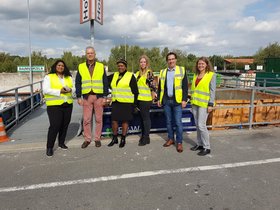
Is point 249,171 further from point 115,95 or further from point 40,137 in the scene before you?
point 40,137

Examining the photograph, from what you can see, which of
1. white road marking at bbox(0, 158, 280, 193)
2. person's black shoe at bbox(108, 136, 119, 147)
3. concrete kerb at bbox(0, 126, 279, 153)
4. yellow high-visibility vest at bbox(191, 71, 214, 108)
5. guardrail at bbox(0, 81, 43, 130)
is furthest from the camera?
guardrail at bbox(0, 81, 43, 130)

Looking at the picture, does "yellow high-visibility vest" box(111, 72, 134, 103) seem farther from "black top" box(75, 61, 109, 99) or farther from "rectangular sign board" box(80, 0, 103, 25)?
"rectangular sign board" box(80, 0, 103, 25)

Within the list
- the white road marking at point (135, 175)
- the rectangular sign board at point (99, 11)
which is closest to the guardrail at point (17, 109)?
the rectangular sign board at point (99, 11)

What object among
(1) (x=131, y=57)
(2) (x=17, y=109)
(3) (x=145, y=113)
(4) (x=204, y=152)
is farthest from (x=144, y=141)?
(1) (x=131, y=57)

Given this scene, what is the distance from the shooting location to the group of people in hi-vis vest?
4.30 m

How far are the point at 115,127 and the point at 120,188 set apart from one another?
5.82ft

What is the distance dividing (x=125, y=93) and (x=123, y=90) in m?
0.07

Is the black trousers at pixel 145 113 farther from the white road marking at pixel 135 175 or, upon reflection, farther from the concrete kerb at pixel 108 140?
the white road marking at pixel 135 175

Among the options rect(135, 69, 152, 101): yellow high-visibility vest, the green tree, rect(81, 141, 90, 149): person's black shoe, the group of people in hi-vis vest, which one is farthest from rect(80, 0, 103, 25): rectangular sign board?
the green tree

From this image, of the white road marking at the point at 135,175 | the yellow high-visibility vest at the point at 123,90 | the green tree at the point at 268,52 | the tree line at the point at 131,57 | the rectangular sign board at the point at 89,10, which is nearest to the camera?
the white road marking at the point at 135,175

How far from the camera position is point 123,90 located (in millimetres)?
4523

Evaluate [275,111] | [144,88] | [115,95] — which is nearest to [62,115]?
[115,95]

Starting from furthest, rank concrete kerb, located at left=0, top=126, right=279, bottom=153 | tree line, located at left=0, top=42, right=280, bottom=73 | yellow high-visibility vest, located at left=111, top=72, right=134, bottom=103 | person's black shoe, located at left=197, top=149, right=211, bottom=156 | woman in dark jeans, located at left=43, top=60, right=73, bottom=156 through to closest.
→ tree line, located at left=0, top=42, right=280, bottom=73 < concrete kerb, located at left=0, top=126, right=279, bottom=153 < yellow high-visibility vest, located at left=111, top=72, right=134, bottom=103 < person's black shoe, located at left=197, top=149, right=211, bottom=156 < woman in dark jeans, located at left=43, top=60, right=73, bottom=156

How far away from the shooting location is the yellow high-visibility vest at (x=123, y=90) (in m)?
4.51
